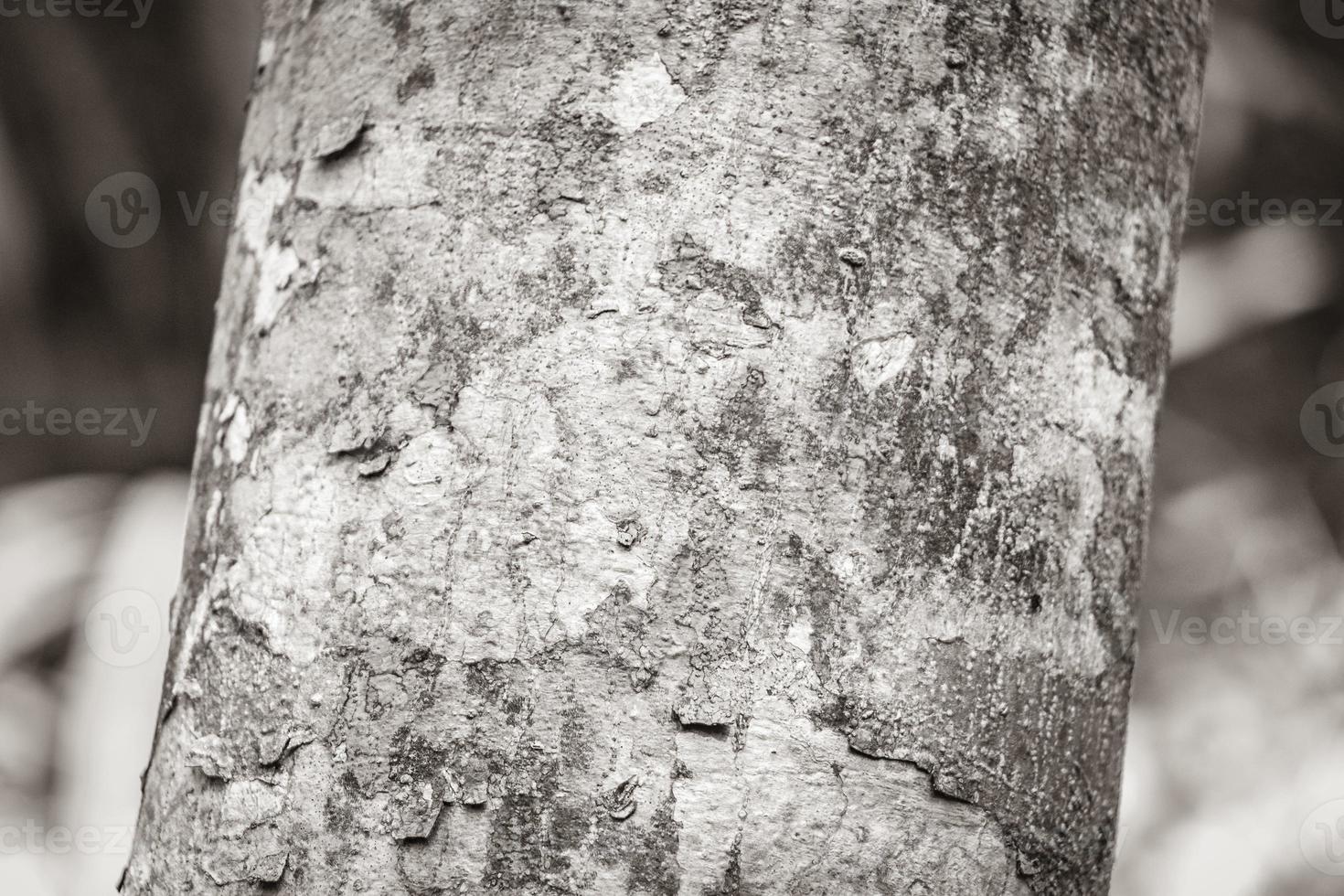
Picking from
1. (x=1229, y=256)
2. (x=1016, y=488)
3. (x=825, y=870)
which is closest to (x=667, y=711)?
(x=825, y=870)

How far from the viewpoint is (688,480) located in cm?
63

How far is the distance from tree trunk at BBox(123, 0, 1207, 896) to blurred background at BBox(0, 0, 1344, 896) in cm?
267

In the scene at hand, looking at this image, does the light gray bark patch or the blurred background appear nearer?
the light gray bark patch

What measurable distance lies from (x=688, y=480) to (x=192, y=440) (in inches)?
136

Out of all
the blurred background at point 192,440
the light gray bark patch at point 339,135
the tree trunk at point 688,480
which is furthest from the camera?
the blurred background at point 192,440

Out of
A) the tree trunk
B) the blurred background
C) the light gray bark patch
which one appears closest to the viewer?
the tree trunk

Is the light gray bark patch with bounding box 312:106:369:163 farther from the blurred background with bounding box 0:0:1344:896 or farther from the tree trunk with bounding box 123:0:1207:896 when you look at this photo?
the blurred background with bounding box 0:0:1344:896

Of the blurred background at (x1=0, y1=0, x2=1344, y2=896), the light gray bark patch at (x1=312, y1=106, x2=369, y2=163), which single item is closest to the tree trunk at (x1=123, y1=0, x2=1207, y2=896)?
the light gray bark patch at (x1=312, y1=106, x2=369, y2=163)

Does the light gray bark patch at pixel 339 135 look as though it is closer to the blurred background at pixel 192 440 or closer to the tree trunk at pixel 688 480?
the tree trunk at pixel 688 480

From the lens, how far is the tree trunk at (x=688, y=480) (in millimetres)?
615

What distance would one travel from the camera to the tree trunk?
615 mm

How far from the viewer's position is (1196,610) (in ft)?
12.5

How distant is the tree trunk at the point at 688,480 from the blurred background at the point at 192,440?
105 inches

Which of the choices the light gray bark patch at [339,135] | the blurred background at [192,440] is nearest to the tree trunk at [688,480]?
the light gray bark patch at [339,135]
